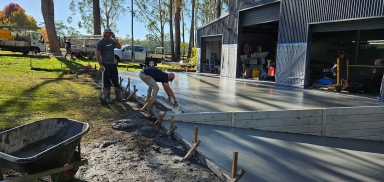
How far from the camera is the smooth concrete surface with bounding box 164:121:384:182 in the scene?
381 cm

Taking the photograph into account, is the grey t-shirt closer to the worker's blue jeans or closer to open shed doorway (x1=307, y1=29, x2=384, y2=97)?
the worker's blue jeans

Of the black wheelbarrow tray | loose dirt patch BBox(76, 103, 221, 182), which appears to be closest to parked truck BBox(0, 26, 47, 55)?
loose dirt patch BBox(76, 103, 221, 182)

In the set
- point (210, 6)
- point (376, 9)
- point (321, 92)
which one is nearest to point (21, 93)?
point (321, 92)

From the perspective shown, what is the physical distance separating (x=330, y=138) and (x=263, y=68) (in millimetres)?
10688

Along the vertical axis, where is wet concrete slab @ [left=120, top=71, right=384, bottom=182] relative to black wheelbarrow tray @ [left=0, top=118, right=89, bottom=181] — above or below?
below

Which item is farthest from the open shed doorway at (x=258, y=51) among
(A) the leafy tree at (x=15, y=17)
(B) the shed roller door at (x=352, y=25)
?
(A) the leafy tree at (x=15, y=17)

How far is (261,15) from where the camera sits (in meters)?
15.0

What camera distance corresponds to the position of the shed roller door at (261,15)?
45.9ft

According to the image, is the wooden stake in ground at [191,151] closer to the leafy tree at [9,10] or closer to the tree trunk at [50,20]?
the tree trunk at [50,20]

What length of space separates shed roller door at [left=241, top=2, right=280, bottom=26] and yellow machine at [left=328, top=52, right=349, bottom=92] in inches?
159

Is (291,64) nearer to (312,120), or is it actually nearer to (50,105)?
(312,120)

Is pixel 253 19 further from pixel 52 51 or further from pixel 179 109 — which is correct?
pixel 52 51

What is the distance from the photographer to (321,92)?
1077 cm

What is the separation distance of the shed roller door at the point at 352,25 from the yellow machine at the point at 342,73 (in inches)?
43.6
